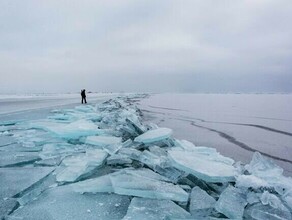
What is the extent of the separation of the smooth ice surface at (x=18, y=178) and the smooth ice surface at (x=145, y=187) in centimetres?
75

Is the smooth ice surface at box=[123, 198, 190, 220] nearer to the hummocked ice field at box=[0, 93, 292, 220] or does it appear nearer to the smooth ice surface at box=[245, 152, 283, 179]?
the hummocked ice field at box=[0, 93, 292, 220]

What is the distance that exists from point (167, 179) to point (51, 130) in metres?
2.87

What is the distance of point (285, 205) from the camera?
2.31m

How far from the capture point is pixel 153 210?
6.70 feet

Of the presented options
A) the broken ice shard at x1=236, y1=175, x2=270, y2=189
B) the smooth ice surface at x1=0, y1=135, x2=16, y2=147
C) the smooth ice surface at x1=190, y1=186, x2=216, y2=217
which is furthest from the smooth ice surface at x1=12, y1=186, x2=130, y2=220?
the smooth ice surface at x1=0, y1=135, x2=16, y2=147

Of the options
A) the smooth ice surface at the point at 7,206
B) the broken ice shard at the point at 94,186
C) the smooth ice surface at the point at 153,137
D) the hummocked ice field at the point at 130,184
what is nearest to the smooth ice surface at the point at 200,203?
the hummocked ice field at the point at 130,184

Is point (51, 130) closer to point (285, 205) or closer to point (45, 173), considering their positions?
point (45, 173)

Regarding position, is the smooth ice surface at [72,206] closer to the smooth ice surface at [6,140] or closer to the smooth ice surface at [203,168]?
the smooth ice surface at [203,168]

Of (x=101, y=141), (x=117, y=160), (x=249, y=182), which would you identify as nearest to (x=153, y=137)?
(x=101, y=141)

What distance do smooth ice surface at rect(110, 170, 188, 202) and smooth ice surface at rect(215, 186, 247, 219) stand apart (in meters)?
0.29

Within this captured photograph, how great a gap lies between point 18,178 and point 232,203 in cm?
197

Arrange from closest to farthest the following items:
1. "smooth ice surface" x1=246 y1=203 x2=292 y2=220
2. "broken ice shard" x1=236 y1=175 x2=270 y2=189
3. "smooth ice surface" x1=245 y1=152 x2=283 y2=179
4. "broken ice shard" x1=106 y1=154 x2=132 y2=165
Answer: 1. "smooth ice surface" x1=246 y1=203 x2=292 y2=220
2. "broken ice shard" x1=236 y1=175 x2=270 y2=189
3. "smooth ice surface" x1=245 y1=152 x2=283 y2=179
4. "broken ice shard" x1=106 y1=154 x2=132 y2=165

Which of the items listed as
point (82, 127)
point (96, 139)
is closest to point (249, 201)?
point (96, 139)

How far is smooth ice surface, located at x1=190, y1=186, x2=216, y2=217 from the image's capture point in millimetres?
2074
